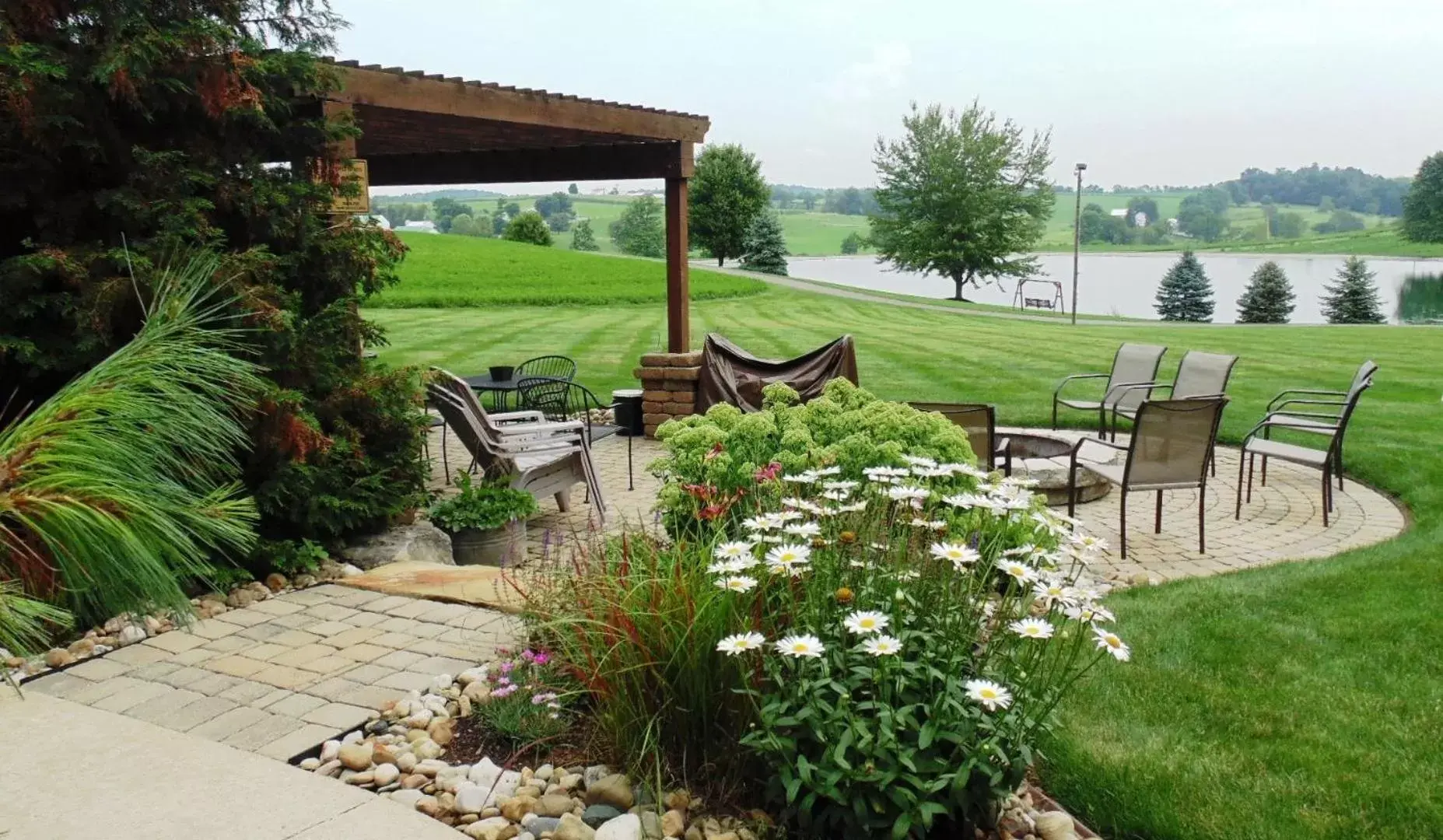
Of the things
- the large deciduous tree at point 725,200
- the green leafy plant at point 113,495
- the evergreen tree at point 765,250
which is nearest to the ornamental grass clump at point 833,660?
the green leafy plant at point 113,495

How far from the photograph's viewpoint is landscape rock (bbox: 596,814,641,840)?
7.17 ft

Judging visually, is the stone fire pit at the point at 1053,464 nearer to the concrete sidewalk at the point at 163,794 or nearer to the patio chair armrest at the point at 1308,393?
the patio chair armrest at the point at 1308,393

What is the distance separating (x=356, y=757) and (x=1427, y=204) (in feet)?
217

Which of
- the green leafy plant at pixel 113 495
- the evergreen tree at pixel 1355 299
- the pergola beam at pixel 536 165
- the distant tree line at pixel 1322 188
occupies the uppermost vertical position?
the distant tree line at pixel 1322 188

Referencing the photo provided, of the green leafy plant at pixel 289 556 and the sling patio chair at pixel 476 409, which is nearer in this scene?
the green leafy plant at pixel 289 556

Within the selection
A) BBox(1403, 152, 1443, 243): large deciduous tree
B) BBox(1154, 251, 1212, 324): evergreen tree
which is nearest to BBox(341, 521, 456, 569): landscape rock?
BBox(1154, 251, 1212, 324): evergreen tree

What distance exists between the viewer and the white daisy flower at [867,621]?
208cm

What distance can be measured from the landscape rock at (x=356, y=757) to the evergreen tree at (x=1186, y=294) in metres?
36.4

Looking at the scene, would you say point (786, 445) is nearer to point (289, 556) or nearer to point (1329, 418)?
point (289, 556)

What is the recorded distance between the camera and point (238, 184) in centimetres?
439

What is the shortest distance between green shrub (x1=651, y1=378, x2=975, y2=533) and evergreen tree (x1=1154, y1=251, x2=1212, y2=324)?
112 ft

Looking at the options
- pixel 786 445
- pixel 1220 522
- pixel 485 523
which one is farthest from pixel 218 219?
pixel 1220 522

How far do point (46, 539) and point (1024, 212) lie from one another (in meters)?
44.0

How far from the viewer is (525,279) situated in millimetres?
31500
